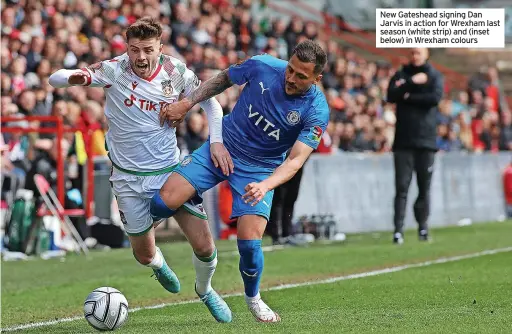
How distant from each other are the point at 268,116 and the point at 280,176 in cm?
58

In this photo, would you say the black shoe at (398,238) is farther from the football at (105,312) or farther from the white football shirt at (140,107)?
the football at (105,312)

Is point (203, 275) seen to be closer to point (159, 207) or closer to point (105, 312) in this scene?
point (159, 207)

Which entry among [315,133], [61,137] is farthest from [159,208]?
A: [61,137]

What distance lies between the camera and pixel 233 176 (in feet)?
27.8

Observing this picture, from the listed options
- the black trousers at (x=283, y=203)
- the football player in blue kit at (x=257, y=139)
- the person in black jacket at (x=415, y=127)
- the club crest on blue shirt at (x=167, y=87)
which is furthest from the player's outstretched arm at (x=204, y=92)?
the black trousers at (x=283, y=203)

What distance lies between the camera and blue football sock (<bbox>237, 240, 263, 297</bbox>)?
818cm

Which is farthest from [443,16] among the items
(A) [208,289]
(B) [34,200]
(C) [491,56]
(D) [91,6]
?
(C) [491,56]

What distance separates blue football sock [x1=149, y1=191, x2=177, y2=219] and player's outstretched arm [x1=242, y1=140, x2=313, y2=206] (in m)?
0.90

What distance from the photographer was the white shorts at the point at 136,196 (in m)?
9.04

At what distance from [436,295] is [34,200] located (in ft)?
24.3

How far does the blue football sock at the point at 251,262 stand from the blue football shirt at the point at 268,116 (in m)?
0.65

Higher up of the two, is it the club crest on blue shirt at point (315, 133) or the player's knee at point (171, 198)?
the club crest on blue shirt at point (315, 133)

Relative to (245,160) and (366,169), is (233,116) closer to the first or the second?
(245,160)

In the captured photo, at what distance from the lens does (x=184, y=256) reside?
15281 mm
